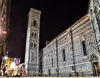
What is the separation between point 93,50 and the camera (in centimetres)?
1378

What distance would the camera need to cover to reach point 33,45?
1387 inches

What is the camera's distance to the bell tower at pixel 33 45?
108 feet

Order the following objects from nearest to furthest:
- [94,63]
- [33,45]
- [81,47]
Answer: [94,63]
[81,47]
[33,45]

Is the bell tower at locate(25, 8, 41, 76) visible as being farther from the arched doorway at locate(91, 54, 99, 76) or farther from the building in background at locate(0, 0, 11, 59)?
the arched doorway at locate(91, 54, 99, 76)

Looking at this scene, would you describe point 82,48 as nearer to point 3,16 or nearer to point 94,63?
point 94,63

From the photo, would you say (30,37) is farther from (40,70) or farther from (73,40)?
(73,40)

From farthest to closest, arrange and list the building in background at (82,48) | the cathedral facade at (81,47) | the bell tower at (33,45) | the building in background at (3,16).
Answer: the bell tower at (33,45), the building in background at (82,48), the cathedral facade at (81,47), the building in background at (3,16)

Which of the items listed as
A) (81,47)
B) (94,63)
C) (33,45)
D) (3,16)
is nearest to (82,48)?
(81,47)

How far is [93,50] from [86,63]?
238 centimetres

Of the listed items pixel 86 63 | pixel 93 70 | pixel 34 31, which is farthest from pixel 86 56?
pixel 34 31

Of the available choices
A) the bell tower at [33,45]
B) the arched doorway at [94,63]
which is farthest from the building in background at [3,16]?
the bell tower at [33,45]

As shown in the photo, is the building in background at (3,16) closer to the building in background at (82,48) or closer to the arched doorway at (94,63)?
the building in background at (82,48)

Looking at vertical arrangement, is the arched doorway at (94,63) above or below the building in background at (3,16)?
below

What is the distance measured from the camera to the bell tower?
32812mm
